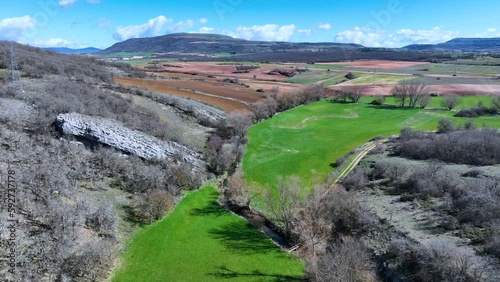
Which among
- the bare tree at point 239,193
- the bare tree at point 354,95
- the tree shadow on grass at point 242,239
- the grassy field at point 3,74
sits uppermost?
the grassy field at point 3,74

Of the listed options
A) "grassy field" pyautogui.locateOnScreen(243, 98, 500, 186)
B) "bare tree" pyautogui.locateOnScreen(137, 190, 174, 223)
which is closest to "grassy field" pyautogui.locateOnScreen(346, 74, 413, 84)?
"grassy field" pyautogui.locateOnScreen(243, 98, 500, 186)

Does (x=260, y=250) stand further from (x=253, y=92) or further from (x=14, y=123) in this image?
(x=253, y=92)

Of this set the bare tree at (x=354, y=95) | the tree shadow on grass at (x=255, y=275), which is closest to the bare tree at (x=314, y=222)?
the tree shadow on grass at (x=255, y=275)

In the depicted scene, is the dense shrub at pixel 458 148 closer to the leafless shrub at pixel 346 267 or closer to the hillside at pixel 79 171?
the leafless shrub at pixel 346 267

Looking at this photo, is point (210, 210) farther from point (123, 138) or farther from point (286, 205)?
point (123, 138)

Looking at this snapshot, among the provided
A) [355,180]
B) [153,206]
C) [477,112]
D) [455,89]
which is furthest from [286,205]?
[455,89]
